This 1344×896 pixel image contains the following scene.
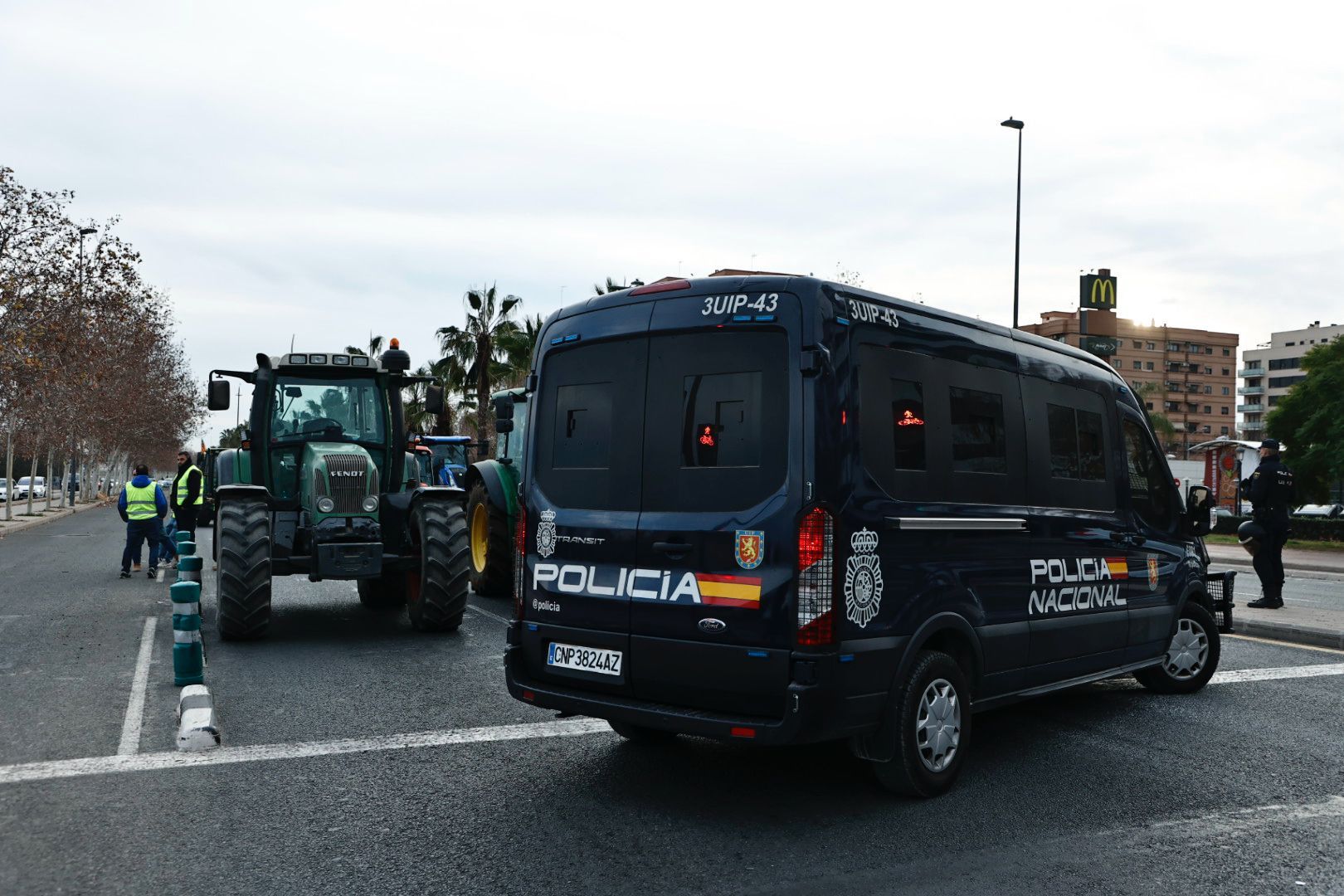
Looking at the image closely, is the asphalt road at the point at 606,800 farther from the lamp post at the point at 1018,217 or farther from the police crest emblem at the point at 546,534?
the lamp post at the point at 1018,217

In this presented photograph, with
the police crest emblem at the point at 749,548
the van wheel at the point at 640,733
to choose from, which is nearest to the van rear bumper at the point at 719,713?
the police crest emblem at the point at 749,548

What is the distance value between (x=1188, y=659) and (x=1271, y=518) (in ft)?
19.7

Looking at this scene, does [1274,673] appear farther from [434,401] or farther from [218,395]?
[218,395]

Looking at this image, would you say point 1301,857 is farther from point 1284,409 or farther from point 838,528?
point 1284,409

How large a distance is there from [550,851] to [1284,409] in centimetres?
5130

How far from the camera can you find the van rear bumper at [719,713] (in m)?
4.82

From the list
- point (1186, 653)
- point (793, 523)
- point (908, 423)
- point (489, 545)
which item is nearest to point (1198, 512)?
point (1186, 653)

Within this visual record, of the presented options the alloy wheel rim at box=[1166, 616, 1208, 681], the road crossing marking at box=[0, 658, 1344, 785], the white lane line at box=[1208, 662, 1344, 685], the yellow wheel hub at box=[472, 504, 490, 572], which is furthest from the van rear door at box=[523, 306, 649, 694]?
the yellow wheel hub at box=[472, 504, 490, 572]

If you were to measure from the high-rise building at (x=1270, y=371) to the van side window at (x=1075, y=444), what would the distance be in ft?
506

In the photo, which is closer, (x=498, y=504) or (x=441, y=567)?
(x=441, y=567)

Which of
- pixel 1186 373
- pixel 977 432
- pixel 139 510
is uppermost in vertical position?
pixel 1186 373

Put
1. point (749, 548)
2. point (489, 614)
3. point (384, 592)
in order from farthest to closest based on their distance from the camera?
point (384, 592)
point (489, 614)
point (749, 548)

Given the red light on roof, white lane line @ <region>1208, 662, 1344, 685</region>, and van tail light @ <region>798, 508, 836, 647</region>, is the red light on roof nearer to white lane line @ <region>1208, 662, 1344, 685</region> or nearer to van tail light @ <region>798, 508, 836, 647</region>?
van tail light @ <region>798, 508, 836, 647</region>

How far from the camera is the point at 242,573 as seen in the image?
9.98 metres
